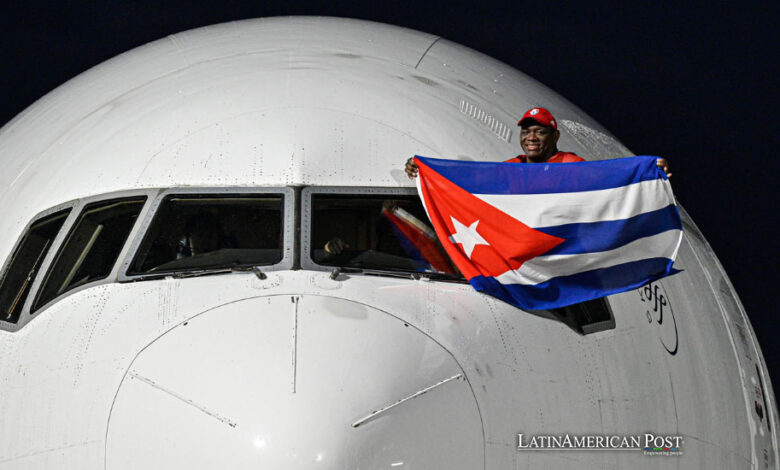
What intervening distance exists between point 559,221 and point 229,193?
6.02 ft

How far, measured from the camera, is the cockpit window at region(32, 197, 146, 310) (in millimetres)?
7340

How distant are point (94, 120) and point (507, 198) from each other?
2.63m

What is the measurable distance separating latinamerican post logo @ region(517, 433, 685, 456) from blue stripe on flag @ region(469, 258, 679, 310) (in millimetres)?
734

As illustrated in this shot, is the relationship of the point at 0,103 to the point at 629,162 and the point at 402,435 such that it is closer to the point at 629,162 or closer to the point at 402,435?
the point at 629,162

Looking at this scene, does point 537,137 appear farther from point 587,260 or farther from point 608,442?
point 608,442

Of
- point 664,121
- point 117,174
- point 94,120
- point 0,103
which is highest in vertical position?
point 0,103

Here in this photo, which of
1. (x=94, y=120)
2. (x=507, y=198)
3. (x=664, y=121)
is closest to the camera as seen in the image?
(x=507, y=198)

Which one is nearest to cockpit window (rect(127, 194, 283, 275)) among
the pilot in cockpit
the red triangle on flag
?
the pilot in cockpit

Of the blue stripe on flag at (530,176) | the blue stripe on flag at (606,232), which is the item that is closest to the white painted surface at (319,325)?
the blue stripe on flag at (530,176)

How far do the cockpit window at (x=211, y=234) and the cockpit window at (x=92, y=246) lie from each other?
0.52 feet

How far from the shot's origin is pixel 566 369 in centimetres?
698

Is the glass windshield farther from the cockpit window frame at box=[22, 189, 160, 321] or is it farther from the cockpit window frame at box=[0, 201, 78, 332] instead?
the cockpit window frame at box=[0, 201, 78, 332]

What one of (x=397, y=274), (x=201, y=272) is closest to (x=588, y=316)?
(x=397, y=274)

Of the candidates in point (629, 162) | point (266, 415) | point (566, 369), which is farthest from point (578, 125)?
point (266, 415)
